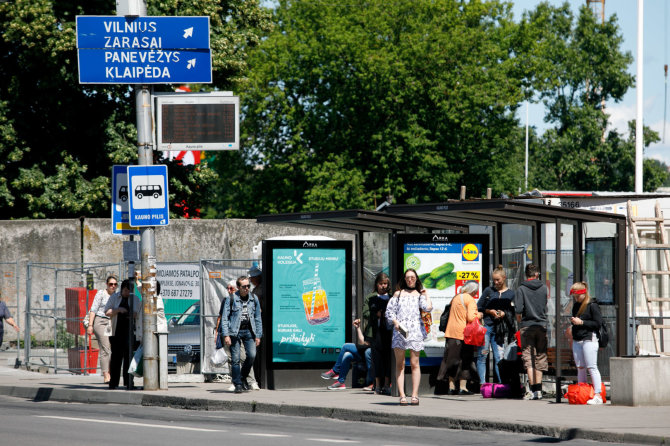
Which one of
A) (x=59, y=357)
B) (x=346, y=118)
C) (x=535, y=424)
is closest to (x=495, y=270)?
(x=535, y=424)

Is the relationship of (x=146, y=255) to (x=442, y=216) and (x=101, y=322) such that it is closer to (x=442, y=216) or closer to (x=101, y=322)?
(x=101, y=322)

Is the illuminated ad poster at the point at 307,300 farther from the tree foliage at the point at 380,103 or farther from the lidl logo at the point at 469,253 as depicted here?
the tree foliage at the point at 380,103

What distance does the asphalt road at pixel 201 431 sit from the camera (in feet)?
38.4

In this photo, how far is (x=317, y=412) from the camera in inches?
581

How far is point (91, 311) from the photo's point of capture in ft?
63.4

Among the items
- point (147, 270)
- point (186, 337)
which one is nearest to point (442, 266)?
point (147, 270)

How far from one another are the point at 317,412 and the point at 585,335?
380 cm

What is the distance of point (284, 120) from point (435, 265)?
34914 millimetres

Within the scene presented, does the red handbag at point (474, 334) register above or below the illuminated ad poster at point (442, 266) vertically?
A: below

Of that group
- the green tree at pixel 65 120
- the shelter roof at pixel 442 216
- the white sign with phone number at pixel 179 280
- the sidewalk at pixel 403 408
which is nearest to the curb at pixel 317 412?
the sidewalk at pixel 403 408

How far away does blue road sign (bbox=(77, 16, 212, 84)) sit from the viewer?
659 inches

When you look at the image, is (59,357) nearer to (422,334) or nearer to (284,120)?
(422,334)

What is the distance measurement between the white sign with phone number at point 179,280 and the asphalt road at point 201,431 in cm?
424

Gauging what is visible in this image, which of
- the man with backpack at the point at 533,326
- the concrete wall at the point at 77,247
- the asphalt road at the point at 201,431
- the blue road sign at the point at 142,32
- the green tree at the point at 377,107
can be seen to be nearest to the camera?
the asphalt road at the point at 201,431
